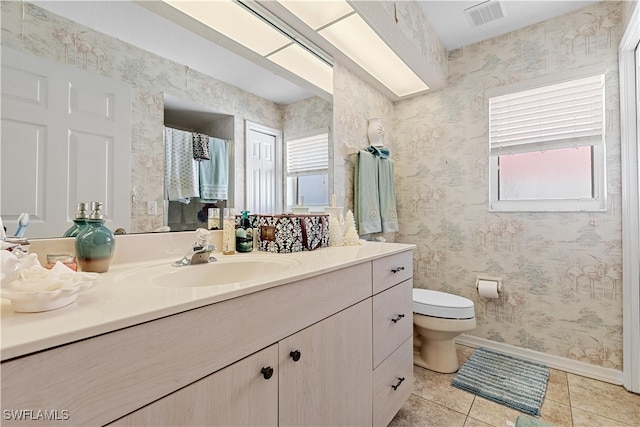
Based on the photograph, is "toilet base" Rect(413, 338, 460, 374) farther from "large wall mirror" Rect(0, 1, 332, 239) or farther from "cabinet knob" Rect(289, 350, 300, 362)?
"large wall mirror" Rect(0, 1, 332, 239)

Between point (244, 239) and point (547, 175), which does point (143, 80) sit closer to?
point (244, 239)

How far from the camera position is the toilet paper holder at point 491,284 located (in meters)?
2.04

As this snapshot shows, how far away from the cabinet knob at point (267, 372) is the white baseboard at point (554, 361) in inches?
80.9

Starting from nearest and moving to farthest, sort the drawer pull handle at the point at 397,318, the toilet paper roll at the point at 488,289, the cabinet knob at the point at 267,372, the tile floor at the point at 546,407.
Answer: the cabinet knob at the point at 267,372, the drawer pull handle at the point at 397,318, the tile floor at the point at 546,407, the toilet paper roll at the point at 488,289

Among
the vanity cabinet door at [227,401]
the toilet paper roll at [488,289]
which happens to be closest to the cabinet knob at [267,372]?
the vanity cabinet door at [227,401]

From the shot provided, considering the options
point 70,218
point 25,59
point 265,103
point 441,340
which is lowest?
point 441,340

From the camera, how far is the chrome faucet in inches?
Answer: 38.6

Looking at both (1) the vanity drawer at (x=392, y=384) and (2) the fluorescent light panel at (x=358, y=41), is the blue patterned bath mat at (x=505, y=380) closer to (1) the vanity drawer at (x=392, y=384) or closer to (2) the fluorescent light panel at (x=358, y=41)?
(1) the vanity drawer at (x=392, y=384)

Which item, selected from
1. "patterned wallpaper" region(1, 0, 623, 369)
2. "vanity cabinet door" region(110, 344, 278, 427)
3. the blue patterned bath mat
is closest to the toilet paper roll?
"patterned wallpaper" region(1, 0, 623, 369)

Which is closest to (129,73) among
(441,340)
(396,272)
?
(396,272)

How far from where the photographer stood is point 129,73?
38.8 inches

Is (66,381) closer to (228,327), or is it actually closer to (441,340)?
(228,327)

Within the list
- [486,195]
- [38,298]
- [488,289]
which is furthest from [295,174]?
[488,289]

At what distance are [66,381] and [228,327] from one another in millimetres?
278
